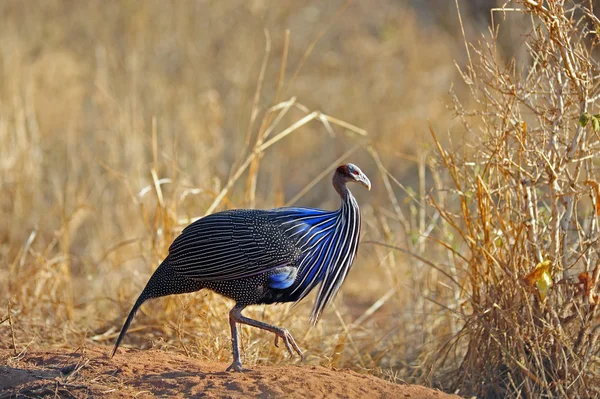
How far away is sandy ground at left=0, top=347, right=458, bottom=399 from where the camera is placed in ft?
10.4

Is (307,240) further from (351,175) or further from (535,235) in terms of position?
(535,235)

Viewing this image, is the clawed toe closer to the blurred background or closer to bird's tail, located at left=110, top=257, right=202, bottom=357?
bird's tail, located at left=110, top=257, right=202, bottom=357

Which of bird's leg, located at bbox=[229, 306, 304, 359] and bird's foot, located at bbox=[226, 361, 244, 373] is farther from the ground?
bird's leg, located at bbox=[229, 306, 304, 359]

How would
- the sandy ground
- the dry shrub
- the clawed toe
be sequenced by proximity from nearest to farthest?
the sandy ground < the clawed toe < the dry shrub

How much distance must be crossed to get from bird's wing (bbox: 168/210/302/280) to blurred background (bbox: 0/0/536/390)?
0.54m

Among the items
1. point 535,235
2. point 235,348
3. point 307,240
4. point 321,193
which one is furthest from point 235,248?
point 321,193

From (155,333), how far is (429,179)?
5.61m

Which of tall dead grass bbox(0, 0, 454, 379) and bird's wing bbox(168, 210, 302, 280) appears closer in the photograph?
bird's wing bbox(168, 210, 302, 280)

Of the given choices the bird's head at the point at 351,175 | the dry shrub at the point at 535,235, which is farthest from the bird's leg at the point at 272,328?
the dry shrub at the point at 535,235

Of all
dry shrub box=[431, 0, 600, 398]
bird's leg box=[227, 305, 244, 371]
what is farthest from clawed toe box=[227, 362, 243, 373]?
dry shrub box=[431, 0, 600, 398]

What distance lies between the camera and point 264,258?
3473 mm

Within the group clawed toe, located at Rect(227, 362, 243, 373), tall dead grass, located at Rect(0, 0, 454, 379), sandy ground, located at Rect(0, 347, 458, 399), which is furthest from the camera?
tall dead grass, located at Rect(0, 0, 454, 379)

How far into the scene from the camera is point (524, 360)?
3691mm

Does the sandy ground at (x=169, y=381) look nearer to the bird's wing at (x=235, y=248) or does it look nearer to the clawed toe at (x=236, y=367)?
the clawed toe at (x=236, y=367)
